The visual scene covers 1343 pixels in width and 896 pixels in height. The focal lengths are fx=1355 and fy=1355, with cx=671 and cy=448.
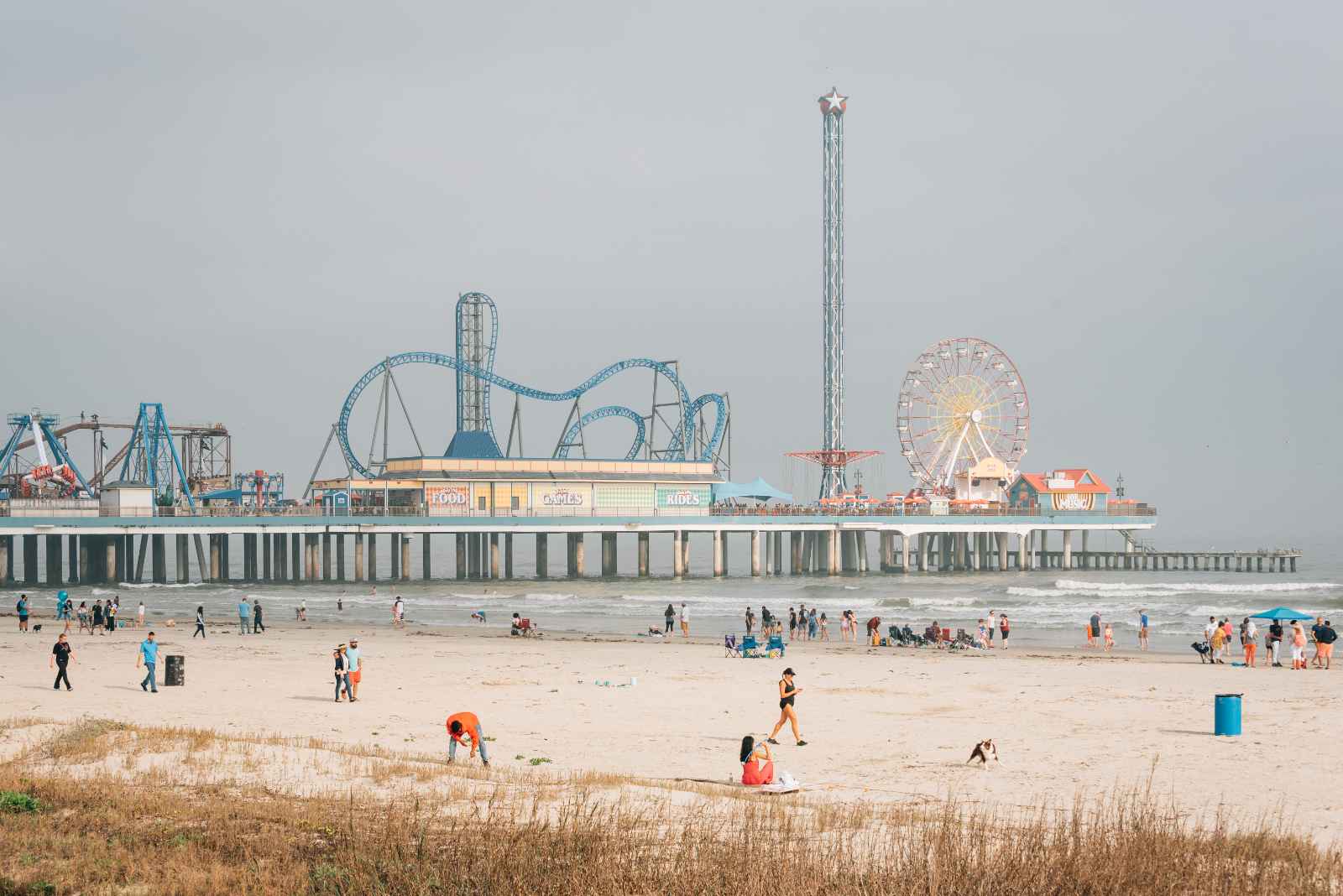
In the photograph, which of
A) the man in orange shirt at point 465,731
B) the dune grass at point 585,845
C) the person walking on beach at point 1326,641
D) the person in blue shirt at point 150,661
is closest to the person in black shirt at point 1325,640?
the person walking on beach at point 1326,641

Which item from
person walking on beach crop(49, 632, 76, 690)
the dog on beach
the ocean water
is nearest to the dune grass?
the dog on beach

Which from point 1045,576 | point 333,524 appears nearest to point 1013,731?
point 333,524

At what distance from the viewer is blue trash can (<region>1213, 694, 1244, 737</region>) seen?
19.4 metres

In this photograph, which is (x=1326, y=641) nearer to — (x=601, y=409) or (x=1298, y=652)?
(x=1298, y=652)

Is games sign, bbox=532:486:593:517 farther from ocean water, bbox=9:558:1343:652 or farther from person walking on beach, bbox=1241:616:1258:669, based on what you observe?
person walking on beach, bbox=1241:616:1258:669

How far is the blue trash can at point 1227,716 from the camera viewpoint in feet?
63.8

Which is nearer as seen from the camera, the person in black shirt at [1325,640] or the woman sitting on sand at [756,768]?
the woman sitting on sand at [756,768]

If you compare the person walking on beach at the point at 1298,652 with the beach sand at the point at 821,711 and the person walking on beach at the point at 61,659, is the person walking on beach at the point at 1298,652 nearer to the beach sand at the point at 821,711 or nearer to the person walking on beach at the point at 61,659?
the beach sand at the point at 821,711

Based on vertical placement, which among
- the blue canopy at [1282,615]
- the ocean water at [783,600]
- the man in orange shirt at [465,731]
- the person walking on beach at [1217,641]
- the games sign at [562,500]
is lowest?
the ocean water at [783,600]

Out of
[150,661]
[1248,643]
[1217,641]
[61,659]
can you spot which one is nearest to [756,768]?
[150,661]

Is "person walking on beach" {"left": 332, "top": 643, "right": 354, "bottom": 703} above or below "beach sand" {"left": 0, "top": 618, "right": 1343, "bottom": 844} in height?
above

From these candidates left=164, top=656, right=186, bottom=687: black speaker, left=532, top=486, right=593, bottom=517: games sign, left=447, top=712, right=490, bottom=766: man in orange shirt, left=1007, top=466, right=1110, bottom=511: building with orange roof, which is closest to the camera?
left=447, top=712, right=490, bottom=766: man in orange shirt

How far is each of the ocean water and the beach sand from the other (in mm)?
10562

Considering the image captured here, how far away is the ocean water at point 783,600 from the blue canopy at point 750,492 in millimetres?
6974
